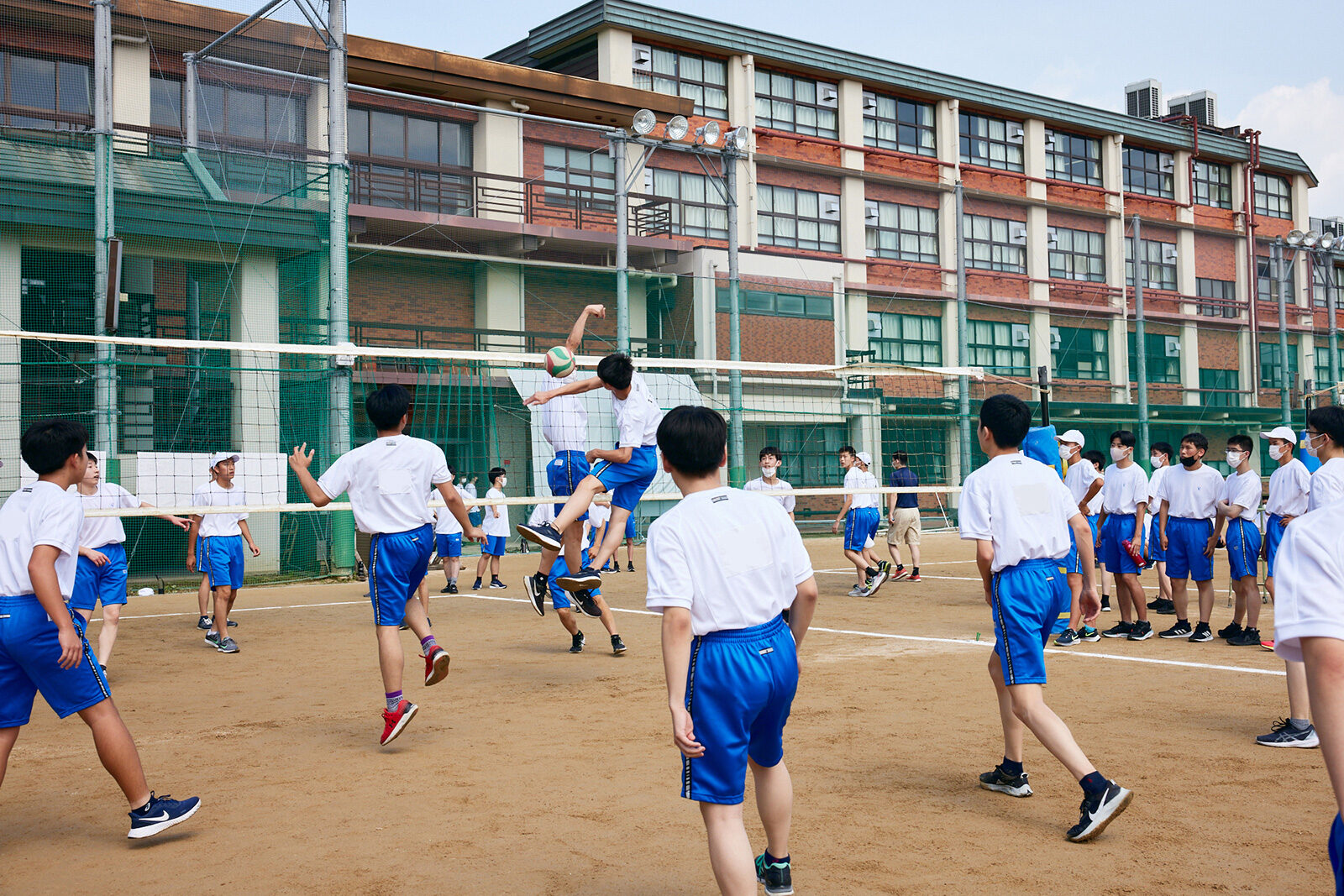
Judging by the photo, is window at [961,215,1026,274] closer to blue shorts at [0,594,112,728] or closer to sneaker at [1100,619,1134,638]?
sneaker at [1100,619,1134,638]

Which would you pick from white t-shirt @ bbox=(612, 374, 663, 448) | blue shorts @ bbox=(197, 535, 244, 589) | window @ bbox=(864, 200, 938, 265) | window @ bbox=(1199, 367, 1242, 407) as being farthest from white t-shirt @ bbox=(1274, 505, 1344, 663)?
window @ bbox=(1199, 367, 1242, 407)

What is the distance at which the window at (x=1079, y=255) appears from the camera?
121ft

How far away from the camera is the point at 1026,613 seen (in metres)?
4.70

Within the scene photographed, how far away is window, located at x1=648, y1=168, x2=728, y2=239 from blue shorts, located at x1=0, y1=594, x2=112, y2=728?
83.2 ft

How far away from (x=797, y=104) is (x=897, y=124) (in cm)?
396

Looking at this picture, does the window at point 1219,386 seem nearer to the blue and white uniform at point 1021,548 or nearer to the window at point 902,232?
the window at point 902,232

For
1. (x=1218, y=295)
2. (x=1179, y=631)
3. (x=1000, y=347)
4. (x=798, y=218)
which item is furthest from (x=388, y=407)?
(x=1218, y=295)

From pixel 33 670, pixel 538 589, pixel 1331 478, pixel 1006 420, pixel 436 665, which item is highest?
pixel 1006 420

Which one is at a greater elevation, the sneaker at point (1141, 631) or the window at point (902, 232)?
the window at point (902, 232)

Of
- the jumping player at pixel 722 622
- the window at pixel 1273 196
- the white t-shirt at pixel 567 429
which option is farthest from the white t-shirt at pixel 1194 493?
the window at pixel 1273 196

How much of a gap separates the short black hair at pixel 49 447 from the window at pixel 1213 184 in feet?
143

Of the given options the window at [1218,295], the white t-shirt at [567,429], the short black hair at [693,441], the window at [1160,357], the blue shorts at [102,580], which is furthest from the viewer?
the window at [1218,295]

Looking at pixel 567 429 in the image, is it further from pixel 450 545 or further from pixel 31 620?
pixel 31 620

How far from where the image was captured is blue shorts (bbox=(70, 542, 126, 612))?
7535mm
